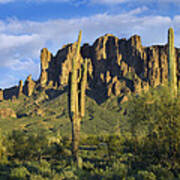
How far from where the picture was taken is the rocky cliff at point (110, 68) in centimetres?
13188

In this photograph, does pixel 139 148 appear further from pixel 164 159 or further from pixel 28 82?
pixel 28 82

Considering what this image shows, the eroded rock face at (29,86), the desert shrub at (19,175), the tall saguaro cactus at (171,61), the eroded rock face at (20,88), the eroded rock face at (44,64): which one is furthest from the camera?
the eroded rock face at (44,64)

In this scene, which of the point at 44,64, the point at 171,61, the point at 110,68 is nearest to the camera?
the point at 171,61

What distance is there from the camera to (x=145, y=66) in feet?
463

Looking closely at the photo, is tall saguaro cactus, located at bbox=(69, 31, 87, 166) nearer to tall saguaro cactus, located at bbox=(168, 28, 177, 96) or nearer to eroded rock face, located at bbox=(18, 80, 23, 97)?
tall saguaro cactus, located at bbox=(168, 28, 177, 96)

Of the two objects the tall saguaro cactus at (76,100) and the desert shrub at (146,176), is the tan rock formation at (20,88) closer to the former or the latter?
the tall saguaro cactus at (76,100)

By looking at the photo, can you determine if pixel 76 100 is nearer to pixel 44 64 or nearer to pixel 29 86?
pixel 29 86

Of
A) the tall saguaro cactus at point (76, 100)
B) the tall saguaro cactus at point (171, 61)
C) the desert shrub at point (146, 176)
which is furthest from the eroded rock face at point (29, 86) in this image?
the desert shrub at point (146, 176)

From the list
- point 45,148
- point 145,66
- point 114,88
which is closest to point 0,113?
point 114,88

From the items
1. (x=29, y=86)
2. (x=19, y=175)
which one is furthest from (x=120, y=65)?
(x=19, y=175)

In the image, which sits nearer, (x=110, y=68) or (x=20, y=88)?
(x=110, y=68)

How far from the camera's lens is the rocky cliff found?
132 m

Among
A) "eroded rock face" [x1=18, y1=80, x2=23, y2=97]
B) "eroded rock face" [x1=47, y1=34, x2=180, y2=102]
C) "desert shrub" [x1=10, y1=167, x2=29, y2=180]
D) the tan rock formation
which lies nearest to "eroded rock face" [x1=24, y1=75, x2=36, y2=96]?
"eroded rock face" [x1=18, y1=80, x2=23, y2=97]

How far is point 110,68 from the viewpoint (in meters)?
151
